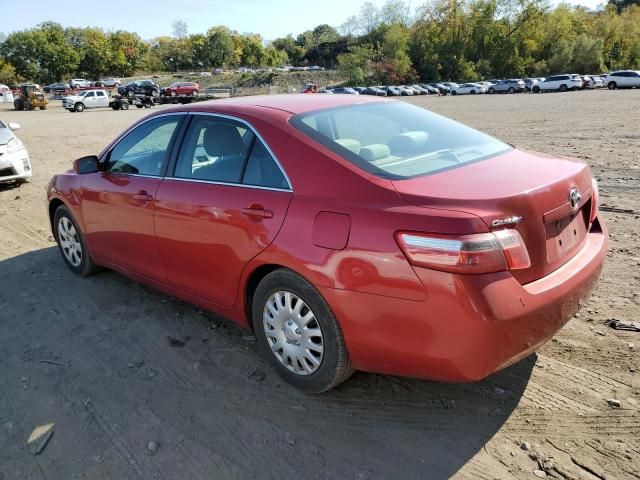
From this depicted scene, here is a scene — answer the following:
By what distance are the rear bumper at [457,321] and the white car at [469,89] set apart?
63.8m

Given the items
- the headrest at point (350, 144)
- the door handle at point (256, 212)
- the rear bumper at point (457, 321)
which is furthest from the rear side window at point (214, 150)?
the rear bumper at point (457, 321)

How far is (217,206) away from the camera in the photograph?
10.8ft

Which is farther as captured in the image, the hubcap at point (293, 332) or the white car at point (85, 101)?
the white car at point (85, 101)

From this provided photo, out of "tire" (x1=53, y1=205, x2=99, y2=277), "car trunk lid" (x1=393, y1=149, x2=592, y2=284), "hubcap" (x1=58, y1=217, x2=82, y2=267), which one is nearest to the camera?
"car trunk lid" (x1=393, y1=149, x2=592, y2=284)

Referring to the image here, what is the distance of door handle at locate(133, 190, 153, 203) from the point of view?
12.7 ft

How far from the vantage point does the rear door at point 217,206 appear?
3.06 meters

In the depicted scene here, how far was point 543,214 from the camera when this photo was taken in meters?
2.56

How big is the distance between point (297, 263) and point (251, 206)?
51 centimetres

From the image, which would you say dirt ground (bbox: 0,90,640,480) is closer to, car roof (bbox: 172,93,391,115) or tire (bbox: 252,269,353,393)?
tire (bbox: 252,269,353,393)

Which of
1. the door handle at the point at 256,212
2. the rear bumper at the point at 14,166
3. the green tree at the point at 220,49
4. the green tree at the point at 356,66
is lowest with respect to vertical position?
the rear bumper at the point at 14,166

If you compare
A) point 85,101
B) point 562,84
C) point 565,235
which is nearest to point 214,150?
point 565,235

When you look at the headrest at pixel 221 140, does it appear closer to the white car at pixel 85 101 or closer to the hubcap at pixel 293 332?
the hubcap at pixel 293 332

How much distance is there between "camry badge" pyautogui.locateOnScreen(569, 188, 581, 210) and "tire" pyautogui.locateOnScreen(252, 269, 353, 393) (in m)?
1.40

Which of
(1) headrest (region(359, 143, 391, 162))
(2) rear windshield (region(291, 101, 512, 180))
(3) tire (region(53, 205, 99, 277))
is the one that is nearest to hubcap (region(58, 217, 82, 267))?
(3) tire (region(53, 205, 99, 277))
